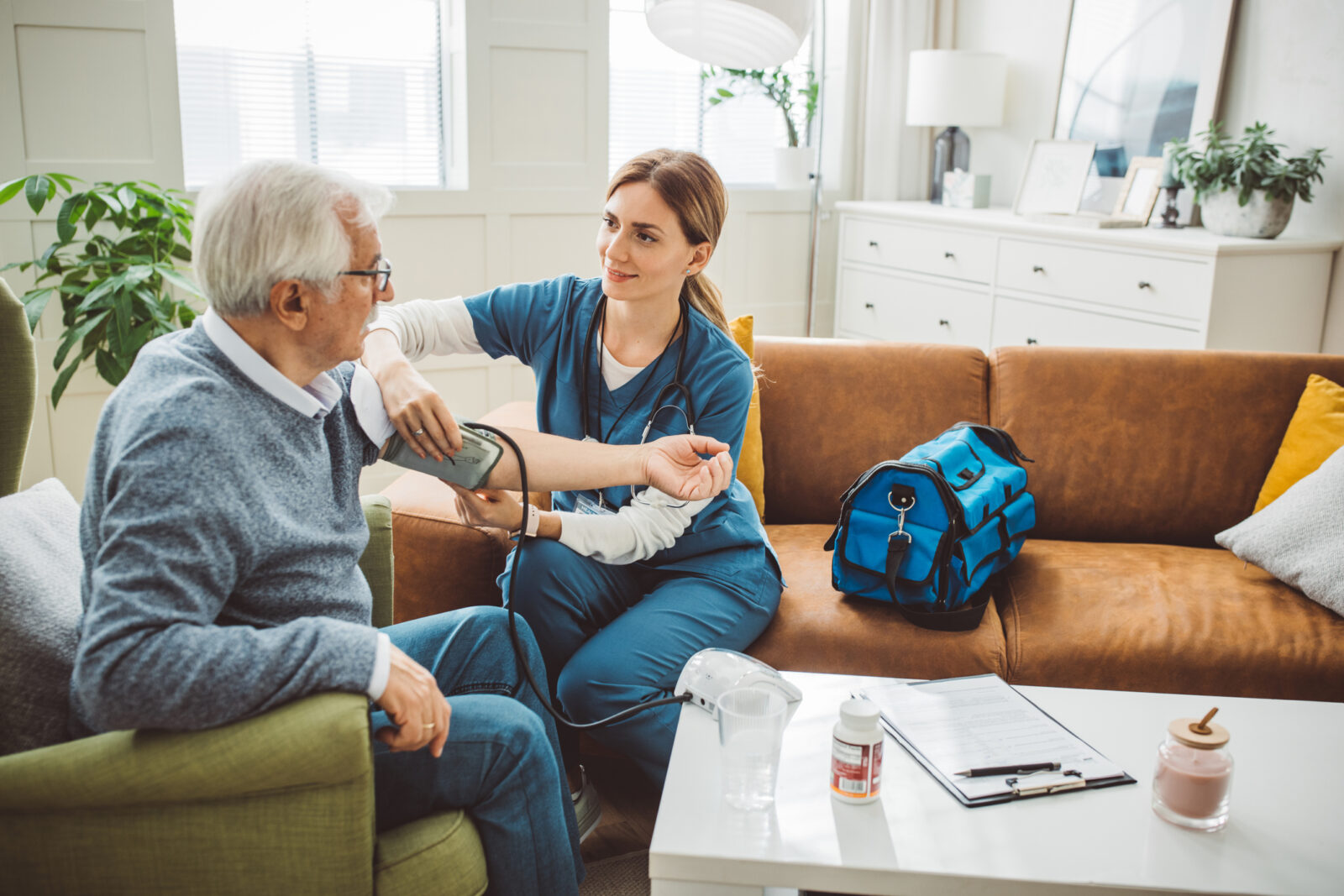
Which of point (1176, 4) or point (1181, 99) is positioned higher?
point (1176, 4)

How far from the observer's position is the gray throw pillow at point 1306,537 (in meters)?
1.88

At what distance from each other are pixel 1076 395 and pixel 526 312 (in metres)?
1.25

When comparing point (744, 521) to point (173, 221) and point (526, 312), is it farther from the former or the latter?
point (173, 221)

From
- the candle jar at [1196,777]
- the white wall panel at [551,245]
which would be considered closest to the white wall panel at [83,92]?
the white wall panel at [551,245]

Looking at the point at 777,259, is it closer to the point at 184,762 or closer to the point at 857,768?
the point at 857,768

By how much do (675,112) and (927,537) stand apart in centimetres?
308

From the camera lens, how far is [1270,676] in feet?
5.84

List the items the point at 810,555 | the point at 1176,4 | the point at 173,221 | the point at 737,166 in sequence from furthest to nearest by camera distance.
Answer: the point at 737,166, the point at 1176,4, the point at 173,221, the point at 810,555

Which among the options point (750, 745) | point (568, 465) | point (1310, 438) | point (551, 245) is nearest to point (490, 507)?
point (568, 465)

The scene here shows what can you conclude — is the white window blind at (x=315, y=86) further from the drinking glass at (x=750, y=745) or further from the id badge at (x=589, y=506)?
the drinking glass at (x=750, y=745)

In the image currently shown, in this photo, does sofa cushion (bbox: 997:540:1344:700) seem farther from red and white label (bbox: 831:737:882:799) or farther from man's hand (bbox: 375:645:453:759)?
man's hand (bbox: 375:645:453:759)

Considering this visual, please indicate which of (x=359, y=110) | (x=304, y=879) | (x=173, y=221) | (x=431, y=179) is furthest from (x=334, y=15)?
(x=304, y=879)

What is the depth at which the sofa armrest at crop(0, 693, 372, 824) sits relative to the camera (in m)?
0.99

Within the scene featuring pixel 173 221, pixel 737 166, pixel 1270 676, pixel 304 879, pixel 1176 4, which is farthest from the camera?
pixel 737 166
